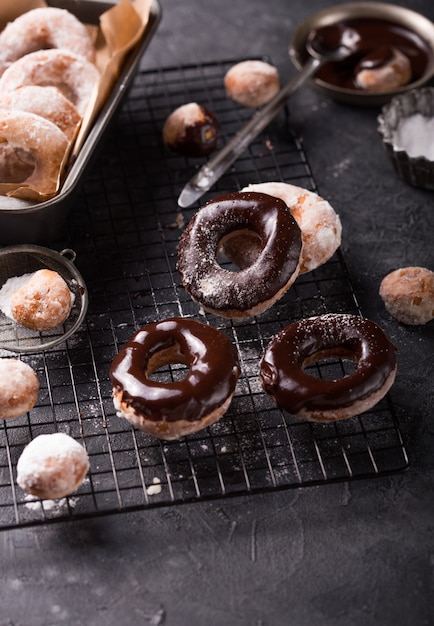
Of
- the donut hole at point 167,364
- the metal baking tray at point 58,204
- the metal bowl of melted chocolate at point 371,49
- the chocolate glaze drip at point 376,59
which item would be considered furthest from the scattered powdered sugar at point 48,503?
the chocolate glaze drip at point 376,59

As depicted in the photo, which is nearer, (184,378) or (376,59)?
(184,378)

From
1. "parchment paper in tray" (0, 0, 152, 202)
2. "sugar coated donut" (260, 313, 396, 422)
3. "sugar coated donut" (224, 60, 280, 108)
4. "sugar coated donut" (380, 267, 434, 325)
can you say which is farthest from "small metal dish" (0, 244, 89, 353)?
"sugar coated donut" (224, 60, 280, 108)

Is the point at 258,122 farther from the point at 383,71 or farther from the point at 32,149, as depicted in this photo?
the point at 32,149

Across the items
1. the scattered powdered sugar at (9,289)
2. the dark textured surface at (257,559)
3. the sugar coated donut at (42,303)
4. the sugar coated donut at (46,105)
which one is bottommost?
the dark textured surface at (257,559)

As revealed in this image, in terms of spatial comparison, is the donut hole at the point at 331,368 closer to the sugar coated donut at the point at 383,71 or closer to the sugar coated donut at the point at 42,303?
the sugar coated donut at the point at 42,303

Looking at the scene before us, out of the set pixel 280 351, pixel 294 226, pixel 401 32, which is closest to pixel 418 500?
pixel 280 351

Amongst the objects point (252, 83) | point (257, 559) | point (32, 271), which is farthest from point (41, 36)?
point (257, 559)

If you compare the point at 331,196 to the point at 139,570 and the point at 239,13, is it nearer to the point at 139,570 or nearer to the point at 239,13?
the point at 239,13
